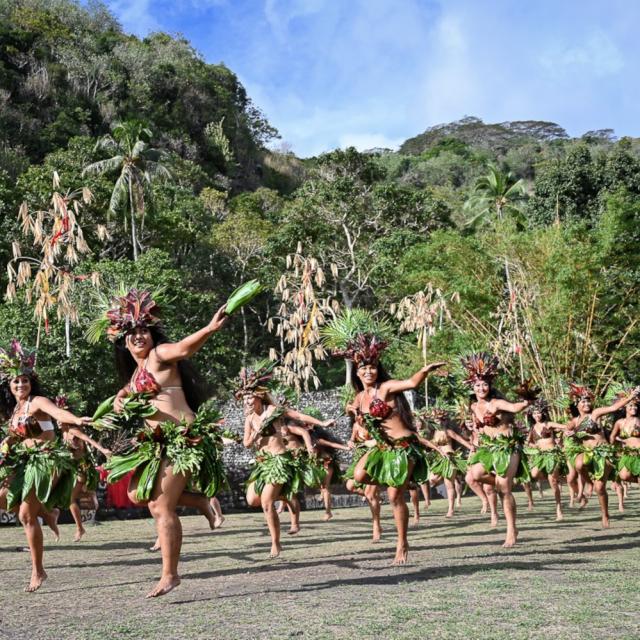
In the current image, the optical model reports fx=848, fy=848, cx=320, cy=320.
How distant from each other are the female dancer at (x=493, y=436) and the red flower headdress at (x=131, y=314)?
10.9 ft

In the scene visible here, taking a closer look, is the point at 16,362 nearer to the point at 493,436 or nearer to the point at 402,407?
the point at 402,407

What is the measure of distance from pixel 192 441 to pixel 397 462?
1.76m

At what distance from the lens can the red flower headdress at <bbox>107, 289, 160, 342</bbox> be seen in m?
4.83

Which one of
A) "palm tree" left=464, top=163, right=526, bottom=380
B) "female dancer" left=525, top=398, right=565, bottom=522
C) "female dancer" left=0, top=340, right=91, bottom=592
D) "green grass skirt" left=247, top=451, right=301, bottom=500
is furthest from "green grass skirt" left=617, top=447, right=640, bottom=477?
"palm tree" left=464, top=163, right=526, bottom=380

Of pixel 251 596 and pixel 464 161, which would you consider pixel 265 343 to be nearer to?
pixel 251 596

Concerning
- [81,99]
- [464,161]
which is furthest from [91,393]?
[464,161]

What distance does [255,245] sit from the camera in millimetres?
32344

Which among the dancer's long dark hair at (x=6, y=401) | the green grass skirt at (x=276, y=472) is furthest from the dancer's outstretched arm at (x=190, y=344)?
the green grass skirt at (x=276, y=472)

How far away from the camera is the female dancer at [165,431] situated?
451 cm

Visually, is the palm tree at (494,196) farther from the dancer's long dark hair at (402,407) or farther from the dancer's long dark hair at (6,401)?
the dancer's long dark hair at (6,401)

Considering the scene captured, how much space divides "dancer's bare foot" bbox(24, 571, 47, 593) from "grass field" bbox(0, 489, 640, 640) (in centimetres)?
6

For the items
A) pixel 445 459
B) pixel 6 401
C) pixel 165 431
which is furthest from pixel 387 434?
pixel 445 459

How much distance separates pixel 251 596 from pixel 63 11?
164ft

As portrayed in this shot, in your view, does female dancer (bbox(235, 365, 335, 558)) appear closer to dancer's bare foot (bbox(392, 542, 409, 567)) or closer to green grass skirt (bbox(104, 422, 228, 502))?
dancer's bare foot (bbox(392, 542, 409, 567))
